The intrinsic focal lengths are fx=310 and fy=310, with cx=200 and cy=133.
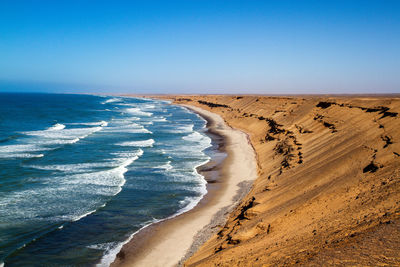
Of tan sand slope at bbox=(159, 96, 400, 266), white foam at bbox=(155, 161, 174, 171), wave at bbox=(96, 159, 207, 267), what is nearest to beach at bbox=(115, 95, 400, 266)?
tan sand slope at bbox=(159, 96, 400, 266)

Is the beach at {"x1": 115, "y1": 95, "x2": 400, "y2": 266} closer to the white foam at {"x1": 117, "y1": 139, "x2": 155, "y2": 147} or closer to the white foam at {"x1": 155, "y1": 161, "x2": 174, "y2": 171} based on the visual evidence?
the white foam at {"x1": 155, "y1": 161, "x2": 174, "y2": 171}

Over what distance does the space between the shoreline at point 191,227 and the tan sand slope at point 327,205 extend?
0.87 metres

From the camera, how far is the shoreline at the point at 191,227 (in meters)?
14.3

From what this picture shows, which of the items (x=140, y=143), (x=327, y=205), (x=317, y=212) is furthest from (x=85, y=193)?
(x=140, y=143)

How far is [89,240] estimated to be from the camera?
621 inches

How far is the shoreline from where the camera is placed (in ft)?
46.9

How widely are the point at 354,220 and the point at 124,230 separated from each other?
11.5 m

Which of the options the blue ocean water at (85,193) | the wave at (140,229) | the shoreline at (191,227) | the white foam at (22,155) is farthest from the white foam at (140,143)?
the wave at (140,229)

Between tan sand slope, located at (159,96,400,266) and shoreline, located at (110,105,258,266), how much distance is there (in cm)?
87

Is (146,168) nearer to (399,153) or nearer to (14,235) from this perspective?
(14,235)

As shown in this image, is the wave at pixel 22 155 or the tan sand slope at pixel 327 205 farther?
the wave at pixel 22 155

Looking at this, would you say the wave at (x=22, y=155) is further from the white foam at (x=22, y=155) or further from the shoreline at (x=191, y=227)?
the shoreline at (x=191, y=227)

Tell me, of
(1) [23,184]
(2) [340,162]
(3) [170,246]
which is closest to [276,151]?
(2) [340,162]

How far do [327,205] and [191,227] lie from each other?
7287 millimetres
